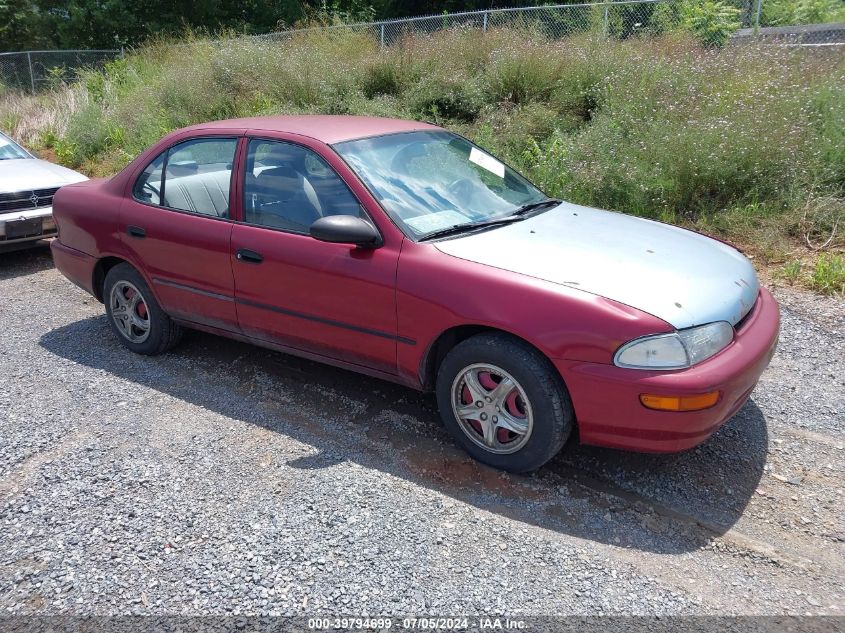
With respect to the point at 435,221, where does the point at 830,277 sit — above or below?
below

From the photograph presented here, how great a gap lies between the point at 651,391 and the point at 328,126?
257cm

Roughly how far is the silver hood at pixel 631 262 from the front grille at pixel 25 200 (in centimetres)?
554

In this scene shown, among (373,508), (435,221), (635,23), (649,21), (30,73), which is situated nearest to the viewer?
(373,508)

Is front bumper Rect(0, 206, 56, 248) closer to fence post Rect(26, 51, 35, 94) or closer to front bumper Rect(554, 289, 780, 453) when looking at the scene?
front bumper Rect(554, 289, 780, 453)

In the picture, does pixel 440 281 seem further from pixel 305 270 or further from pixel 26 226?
pixel 26 226

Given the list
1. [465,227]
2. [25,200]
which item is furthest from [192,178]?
[25,200]

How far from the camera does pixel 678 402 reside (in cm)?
315

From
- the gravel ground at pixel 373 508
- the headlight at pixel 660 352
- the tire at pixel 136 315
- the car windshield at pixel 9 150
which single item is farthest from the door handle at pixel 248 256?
the car windshield at pixel 9 150

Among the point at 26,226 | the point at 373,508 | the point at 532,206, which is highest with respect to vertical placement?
the point at 532,206

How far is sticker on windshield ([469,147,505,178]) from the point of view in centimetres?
465

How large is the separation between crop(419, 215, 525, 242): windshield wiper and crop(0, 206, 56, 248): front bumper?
4.98 metres

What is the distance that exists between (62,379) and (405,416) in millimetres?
2391

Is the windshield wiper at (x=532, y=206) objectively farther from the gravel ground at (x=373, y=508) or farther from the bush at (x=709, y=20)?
the bush at (x=709, y=20)

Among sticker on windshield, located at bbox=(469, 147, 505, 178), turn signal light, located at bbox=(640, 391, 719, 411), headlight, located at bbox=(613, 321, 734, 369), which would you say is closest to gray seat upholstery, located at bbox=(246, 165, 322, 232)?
sticker on windshield, located at bbox=(469, 147, 505, 178)
